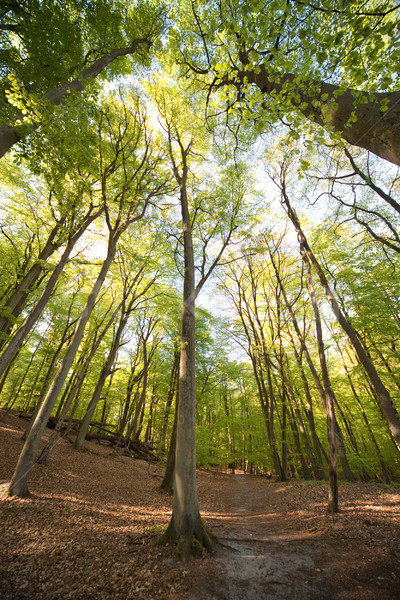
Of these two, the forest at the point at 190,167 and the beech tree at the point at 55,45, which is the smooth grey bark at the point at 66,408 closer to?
the forest at the point at 190,167

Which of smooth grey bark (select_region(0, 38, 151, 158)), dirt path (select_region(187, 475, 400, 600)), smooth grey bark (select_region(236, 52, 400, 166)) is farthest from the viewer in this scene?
smooth grey bark (select_region(0, 38, 151, 158))

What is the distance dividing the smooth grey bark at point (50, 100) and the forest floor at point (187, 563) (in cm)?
660

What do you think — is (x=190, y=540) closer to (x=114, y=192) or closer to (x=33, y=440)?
(x=33, y=440)

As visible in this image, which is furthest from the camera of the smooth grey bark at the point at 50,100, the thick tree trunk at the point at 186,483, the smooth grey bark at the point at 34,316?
the smooth grey bark at the point at 34,316

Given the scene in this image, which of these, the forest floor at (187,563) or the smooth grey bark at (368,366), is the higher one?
the smooth grey bark at (368,366)

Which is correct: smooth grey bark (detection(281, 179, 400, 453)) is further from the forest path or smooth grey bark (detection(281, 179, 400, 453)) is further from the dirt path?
the forest path

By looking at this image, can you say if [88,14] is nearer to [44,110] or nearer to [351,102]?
[44,110]

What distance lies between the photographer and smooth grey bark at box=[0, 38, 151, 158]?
421cm

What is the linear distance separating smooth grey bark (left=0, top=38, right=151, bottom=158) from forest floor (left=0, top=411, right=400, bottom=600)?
660 cm

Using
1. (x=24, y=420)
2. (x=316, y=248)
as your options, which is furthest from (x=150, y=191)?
(x=24, y=420)

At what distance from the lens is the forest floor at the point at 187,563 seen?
8.54 feet

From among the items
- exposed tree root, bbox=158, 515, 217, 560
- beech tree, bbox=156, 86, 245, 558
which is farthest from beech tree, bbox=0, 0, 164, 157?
exposed tree root, bbox=158, 515, 217, 560

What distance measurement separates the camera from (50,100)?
5.25m

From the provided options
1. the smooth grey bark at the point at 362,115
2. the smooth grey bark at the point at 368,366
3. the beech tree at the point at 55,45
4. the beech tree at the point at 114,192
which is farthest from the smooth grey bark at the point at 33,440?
the smooth grey bark at the point at 368,366
